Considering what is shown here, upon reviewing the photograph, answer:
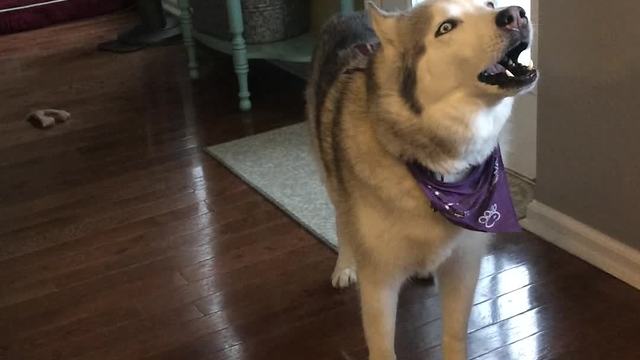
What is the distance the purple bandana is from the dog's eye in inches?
10.4

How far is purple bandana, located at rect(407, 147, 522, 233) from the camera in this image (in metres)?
1.67

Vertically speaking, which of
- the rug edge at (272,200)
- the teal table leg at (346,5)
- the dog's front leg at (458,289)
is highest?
the teal table leg at (346,5)

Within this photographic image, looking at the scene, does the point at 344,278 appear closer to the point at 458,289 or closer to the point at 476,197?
the point at 458,289

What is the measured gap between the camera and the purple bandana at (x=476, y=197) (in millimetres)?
1674

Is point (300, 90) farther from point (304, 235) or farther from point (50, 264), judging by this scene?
point (50, 264)

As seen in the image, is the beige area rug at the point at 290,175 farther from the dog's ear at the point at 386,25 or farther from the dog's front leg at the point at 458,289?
the dog's ear at the point at 386,25

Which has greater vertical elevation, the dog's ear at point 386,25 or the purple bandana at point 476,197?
the dog's ear at point 386,25

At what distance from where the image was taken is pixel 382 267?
1.79 meters

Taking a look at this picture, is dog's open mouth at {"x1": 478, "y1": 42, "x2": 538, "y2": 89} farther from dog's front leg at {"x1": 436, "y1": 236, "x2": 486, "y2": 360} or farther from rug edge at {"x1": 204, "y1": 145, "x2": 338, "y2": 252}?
rug edge at {"x1": 204, "y1": 145, "x2": 338, "y2": 252}

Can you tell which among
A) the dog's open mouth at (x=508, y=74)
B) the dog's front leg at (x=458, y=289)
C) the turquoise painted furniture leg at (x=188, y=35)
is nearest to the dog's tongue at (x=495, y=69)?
the dog's open mouth at (x=508, y=74)

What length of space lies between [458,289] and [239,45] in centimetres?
200

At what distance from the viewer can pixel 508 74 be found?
152 cm

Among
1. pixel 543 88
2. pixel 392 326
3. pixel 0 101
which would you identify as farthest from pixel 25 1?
pixel 392 326

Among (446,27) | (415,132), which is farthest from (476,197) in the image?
(446,27)
